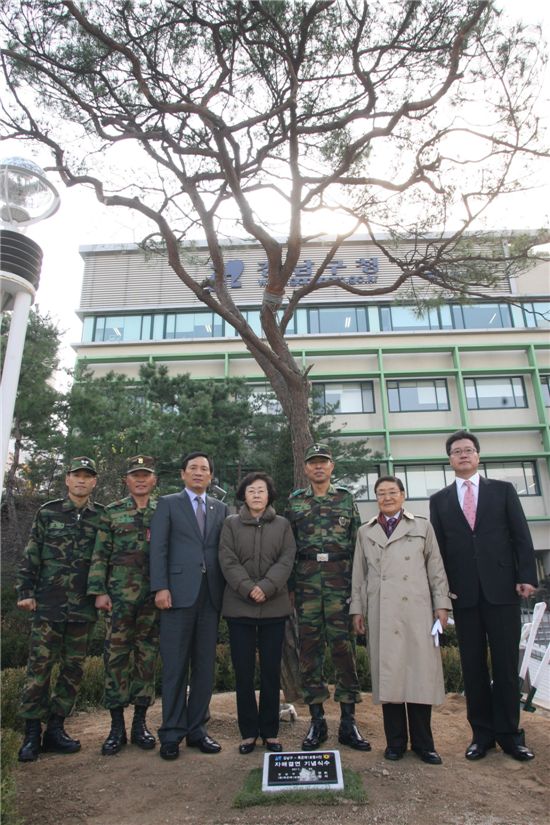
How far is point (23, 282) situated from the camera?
254 cm

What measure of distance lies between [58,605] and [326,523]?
1.92 metres

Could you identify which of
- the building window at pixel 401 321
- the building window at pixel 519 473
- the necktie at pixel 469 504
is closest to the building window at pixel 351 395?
the building window at pixel 401 321

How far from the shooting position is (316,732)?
141 inches

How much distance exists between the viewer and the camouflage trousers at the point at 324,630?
11.9ft

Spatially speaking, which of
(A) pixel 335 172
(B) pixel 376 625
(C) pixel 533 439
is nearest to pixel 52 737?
(B) pixel 376 625

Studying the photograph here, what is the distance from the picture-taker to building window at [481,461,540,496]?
23.4 meters

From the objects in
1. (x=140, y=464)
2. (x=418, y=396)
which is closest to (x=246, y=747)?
(x=140, y=464)

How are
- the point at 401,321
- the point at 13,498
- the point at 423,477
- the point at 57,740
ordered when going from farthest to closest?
the point at 401,321 < the point at 423,477 < the point at 13,498 < the point at 57,740

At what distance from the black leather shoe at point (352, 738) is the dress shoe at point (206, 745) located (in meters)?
0.79

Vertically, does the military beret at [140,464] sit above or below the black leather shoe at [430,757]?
above

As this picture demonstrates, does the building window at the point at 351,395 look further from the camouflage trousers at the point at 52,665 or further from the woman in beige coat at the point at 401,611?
the camouflage trousers at the point at 52,665

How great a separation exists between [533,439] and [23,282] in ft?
81.1

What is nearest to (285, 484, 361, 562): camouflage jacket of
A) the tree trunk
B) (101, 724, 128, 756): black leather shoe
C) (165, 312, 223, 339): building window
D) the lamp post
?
(101, 724, 128, 756): black leather shoe

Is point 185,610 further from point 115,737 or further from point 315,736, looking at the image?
point 315,736
